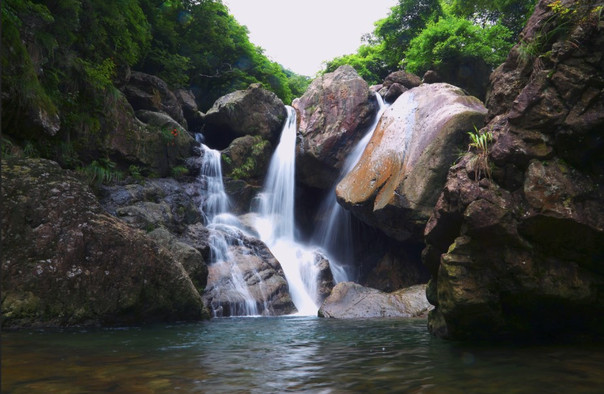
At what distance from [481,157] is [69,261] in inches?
258

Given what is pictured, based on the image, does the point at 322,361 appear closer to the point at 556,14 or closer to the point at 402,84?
the point at 556,14

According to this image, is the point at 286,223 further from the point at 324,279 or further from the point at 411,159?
the point at 411,159

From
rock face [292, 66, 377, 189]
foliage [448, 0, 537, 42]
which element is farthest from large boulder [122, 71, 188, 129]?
foliage [448, 0, 537, 42]

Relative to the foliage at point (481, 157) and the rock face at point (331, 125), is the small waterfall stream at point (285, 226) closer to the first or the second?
the rock face at point (331, 125)

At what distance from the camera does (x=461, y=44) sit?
1802 cm

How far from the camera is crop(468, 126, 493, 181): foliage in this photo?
526cm

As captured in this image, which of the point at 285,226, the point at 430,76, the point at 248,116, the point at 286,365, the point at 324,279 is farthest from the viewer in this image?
the point at 248,116

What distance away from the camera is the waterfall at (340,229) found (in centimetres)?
1638

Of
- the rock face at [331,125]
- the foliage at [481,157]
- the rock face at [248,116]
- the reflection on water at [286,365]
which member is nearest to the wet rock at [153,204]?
the rock face at [248,116]

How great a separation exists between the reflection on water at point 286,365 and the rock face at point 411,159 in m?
6.11

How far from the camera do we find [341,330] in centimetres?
738

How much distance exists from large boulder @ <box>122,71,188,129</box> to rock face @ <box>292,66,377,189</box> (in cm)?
525

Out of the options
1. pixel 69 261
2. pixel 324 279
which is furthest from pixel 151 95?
pixel 69 261

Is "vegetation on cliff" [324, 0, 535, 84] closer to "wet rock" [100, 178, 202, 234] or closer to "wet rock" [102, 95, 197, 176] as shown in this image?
"wet rock" [102, 95, 197, 176]
